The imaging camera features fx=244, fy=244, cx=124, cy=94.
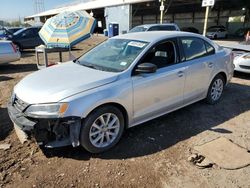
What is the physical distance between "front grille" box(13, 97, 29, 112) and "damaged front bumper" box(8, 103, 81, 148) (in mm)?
62

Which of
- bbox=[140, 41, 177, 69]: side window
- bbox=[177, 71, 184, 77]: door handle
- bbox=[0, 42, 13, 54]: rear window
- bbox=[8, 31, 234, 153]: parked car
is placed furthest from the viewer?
bbox=[0, 42, 13, 54]: rear window

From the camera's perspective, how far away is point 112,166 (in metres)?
3.20

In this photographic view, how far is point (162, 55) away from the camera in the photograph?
4.17 meters

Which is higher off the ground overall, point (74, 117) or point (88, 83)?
point (88, 83)

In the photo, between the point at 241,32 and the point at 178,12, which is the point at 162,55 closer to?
the point at 241,32

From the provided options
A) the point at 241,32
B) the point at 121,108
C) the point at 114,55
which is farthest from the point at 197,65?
the point at 241,32

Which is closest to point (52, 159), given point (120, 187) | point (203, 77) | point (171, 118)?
point (120, 187)

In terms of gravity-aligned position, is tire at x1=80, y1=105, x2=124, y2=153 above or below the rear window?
below

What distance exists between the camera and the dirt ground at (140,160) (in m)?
2.94

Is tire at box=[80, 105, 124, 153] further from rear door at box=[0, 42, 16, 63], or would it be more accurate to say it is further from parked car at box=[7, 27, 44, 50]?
parked car at box=[7, 27, 44, 50]

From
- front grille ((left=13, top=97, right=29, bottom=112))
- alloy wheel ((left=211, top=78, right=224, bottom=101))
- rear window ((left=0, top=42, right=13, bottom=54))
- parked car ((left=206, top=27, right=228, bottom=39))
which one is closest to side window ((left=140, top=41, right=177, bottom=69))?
alloy wheel ((left=211, top=78, right=224, bottom=101))

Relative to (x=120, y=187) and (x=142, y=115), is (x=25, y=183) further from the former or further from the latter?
(x=142, y=115)

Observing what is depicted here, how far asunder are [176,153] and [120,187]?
106 centimetres

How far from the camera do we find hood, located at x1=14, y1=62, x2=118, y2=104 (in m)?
3.10
